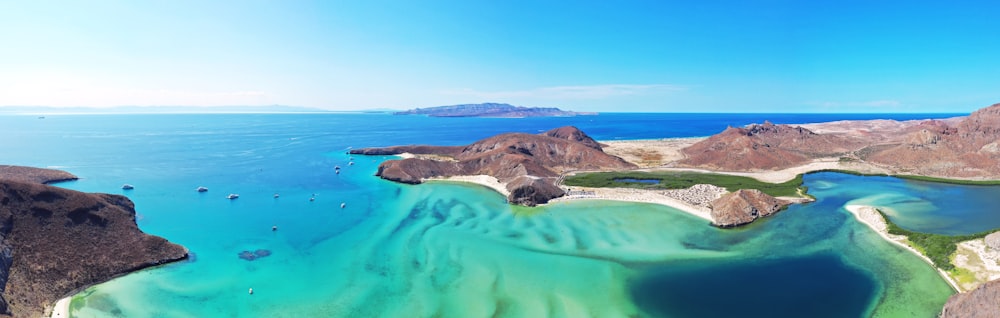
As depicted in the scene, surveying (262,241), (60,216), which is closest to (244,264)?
(262,241)

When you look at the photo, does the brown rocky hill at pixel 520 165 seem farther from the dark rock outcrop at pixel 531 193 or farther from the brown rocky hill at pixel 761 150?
the brown rocky hill at pixel 761 150

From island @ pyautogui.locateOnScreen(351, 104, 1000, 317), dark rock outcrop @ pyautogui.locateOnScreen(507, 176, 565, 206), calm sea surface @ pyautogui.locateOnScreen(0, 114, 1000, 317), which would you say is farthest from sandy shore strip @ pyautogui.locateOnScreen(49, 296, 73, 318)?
island @ pyautogui.locateOnScreen(351, 104, 1000, 317)

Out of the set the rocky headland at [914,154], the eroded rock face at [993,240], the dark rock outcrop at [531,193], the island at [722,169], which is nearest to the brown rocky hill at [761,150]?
the rocky headland at [914,154]

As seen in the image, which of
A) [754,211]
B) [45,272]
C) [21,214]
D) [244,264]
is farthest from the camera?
[754,211]

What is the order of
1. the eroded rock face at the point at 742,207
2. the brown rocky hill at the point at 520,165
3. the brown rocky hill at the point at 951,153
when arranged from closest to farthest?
the eroded rock face at the point at 742,207
the brown rocky hill at the point at 520,165
the brown rocky hill at the point at 951,153

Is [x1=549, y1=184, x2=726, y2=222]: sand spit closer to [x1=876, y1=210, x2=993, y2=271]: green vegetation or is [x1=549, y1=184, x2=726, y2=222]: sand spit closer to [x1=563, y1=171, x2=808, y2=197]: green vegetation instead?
[x1=563, y1=171, x2=808, y2=197]: green vegetation

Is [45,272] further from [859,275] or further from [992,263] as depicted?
[992,263]
